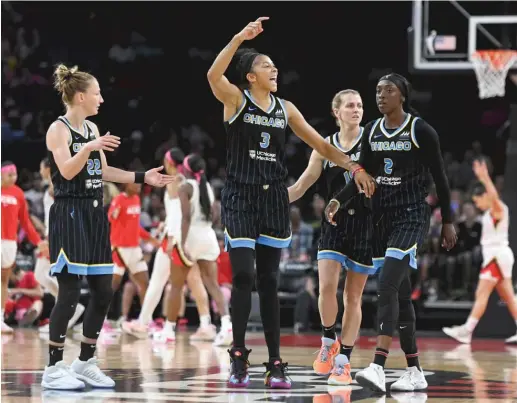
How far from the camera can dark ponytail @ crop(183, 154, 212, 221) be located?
34.6 feet

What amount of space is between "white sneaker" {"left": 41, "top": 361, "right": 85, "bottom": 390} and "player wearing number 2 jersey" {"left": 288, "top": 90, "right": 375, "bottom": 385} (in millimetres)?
1729

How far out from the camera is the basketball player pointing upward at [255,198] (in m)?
6.18

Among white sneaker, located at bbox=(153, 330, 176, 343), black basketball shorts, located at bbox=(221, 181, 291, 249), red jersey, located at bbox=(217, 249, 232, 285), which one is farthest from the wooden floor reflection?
red jersey, located at bbox=(217, 249, 232, 285)

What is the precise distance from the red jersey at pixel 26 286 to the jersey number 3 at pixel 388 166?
8141mm

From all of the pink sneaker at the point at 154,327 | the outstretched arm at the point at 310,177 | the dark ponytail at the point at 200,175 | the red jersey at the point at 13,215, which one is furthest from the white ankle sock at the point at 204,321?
the outstretched arm at the point at 310,177

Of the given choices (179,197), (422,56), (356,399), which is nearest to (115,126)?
(422,56)

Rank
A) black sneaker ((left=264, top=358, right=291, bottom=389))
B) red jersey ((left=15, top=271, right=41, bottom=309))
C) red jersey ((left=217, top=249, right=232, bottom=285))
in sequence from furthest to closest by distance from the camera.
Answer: red jersey ((left=217, top=249, right=232, bottom=285)), red jersey ((left=15, top=271, right=41, bottom=309)), black sneaker ((left=264, top=358, right=291, bottom=389))

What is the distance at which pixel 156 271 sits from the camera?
36.4 ft

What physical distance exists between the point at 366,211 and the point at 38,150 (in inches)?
520

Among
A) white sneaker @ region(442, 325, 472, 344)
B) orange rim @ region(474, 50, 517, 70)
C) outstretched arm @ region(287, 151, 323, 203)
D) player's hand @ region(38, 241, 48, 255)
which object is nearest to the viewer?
outstretched arm @ region(287, 151, 323, 203)

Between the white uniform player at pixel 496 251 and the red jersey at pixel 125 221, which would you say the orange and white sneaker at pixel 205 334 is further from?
the white uniform player at pixel 496 251

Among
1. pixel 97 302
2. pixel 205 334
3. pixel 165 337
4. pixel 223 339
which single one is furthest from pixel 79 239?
pixel 205 334

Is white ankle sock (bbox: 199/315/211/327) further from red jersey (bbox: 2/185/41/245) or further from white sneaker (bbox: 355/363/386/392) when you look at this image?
white sneaker (bbox: 355/363/386/392)

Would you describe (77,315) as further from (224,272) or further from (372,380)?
(372,380)
